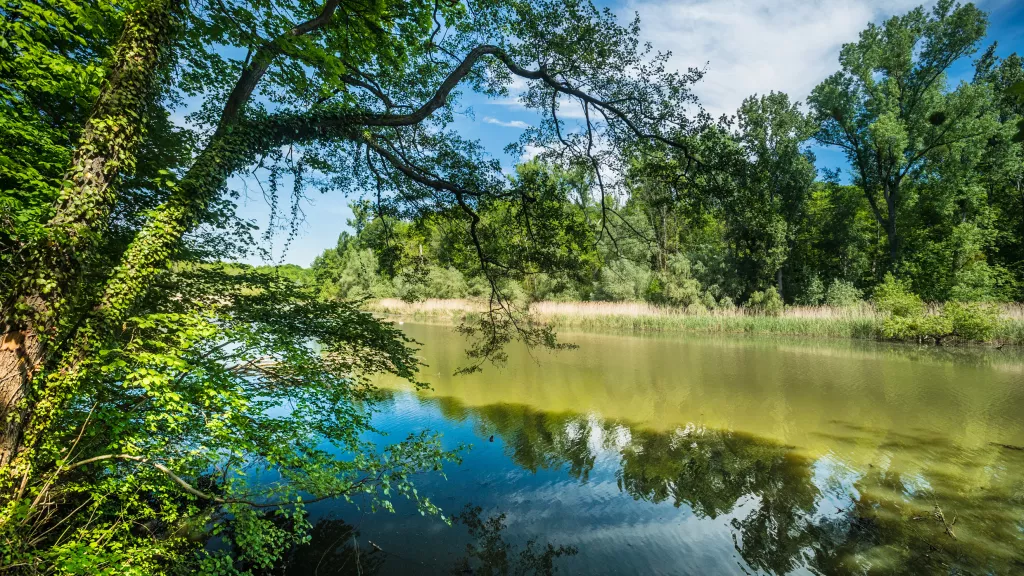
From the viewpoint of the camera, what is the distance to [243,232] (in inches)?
213

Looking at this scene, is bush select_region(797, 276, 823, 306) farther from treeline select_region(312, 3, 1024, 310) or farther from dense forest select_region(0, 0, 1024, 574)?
dense forest select_region(0, 0, 1024, 574)

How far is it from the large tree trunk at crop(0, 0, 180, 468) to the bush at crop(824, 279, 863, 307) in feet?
89.4

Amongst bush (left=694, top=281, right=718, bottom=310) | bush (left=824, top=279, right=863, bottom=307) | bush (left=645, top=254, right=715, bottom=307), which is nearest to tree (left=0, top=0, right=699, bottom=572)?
bush (left=645, top=254, right=715, bottom=307)

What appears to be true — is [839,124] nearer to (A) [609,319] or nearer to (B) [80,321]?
(A) [609,319]

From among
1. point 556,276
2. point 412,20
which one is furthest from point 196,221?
point 556,276

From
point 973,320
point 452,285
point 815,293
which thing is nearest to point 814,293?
point 815,293

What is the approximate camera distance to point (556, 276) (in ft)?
22.0

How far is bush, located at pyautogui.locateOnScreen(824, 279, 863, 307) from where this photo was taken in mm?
22105

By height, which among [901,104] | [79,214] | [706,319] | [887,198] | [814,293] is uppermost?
[901,104]

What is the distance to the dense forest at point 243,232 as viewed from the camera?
264cm

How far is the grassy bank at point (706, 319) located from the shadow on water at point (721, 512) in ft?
33.9

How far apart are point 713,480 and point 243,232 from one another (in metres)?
7.14

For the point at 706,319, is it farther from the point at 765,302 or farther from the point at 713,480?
the point at 713,480

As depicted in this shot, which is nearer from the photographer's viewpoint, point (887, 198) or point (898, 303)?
point (898, 303)
